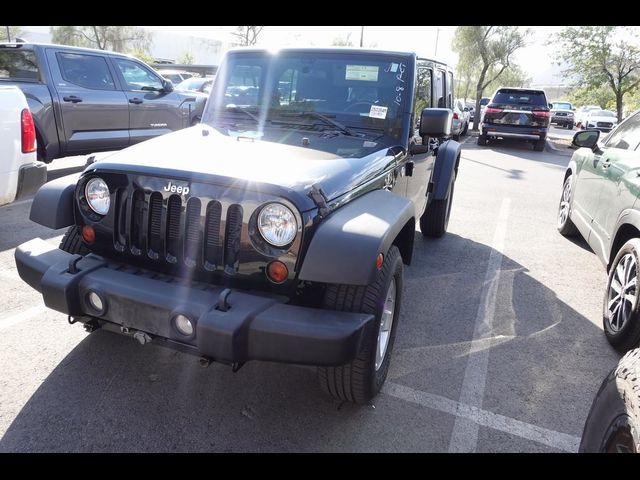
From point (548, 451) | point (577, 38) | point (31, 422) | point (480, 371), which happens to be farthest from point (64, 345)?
point (577, 38)

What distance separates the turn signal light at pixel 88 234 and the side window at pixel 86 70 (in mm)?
5717

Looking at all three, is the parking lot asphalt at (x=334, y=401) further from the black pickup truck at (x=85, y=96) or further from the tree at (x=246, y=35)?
the tree at (x=246, y=35)

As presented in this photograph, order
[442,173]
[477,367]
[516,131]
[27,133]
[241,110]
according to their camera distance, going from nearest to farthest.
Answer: [477,367]
[241,110]
[27,133]
[442,173]
[516,131]

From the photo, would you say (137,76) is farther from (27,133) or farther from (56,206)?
(56,206)

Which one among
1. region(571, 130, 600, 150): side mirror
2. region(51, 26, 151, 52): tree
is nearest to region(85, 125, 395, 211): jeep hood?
region(571, 130, 600, 150): side mirror

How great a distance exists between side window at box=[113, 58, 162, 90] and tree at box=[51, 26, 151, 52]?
112 feet

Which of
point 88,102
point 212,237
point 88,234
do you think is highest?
point 88,102

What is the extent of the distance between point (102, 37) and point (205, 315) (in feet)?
151

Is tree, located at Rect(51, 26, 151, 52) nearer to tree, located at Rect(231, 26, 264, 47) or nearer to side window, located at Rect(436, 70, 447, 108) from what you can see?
tree, located at Rect(231, 26, 264, 47)

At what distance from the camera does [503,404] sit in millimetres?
2826

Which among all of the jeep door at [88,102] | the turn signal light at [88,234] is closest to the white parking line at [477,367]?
the turn signal light at [88,234]

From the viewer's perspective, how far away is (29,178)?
4797 millimetres

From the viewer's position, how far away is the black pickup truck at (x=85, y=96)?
6992mm

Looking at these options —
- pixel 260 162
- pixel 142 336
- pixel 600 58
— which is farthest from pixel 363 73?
pixel 600 58
